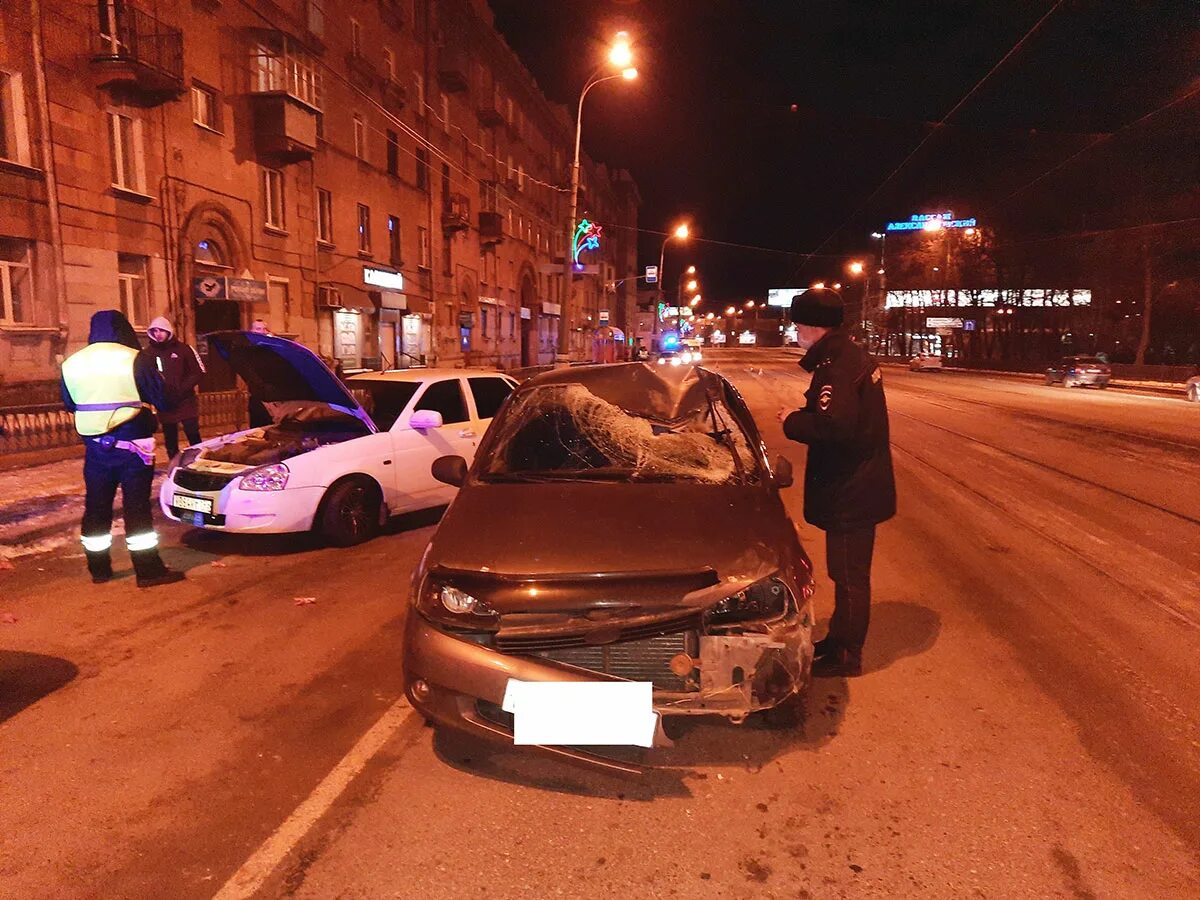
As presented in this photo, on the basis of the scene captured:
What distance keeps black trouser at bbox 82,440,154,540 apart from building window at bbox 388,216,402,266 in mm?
22109

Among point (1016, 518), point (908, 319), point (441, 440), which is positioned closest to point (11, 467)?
point (441, 440)

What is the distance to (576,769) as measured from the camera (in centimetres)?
330

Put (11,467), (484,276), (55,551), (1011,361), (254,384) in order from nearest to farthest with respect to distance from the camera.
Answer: (55,551) → (254,384) → (11,467) → (484,276) → (1011,361)

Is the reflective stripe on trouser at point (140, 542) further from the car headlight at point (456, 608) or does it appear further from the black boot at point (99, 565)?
the car headlight at point (456, 608)

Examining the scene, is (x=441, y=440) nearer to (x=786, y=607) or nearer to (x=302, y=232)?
(x=786, y=607)

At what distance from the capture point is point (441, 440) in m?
7.66

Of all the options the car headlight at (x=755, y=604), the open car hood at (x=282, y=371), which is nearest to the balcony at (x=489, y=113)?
the open car hood at (x=282, y=371)

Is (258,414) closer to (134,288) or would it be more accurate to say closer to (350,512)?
(350,512)

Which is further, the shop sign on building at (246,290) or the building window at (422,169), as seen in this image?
the building window at (422,169)

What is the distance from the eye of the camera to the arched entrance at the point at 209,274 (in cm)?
1681

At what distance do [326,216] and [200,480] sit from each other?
1806 cm

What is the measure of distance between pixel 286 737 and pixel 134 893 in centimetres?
106

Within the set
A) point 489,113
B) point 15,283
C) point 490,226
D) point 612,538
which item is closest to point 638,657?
point 612,538

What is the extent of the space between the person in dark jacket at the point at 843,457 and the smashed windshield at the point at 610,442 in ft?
1.27
